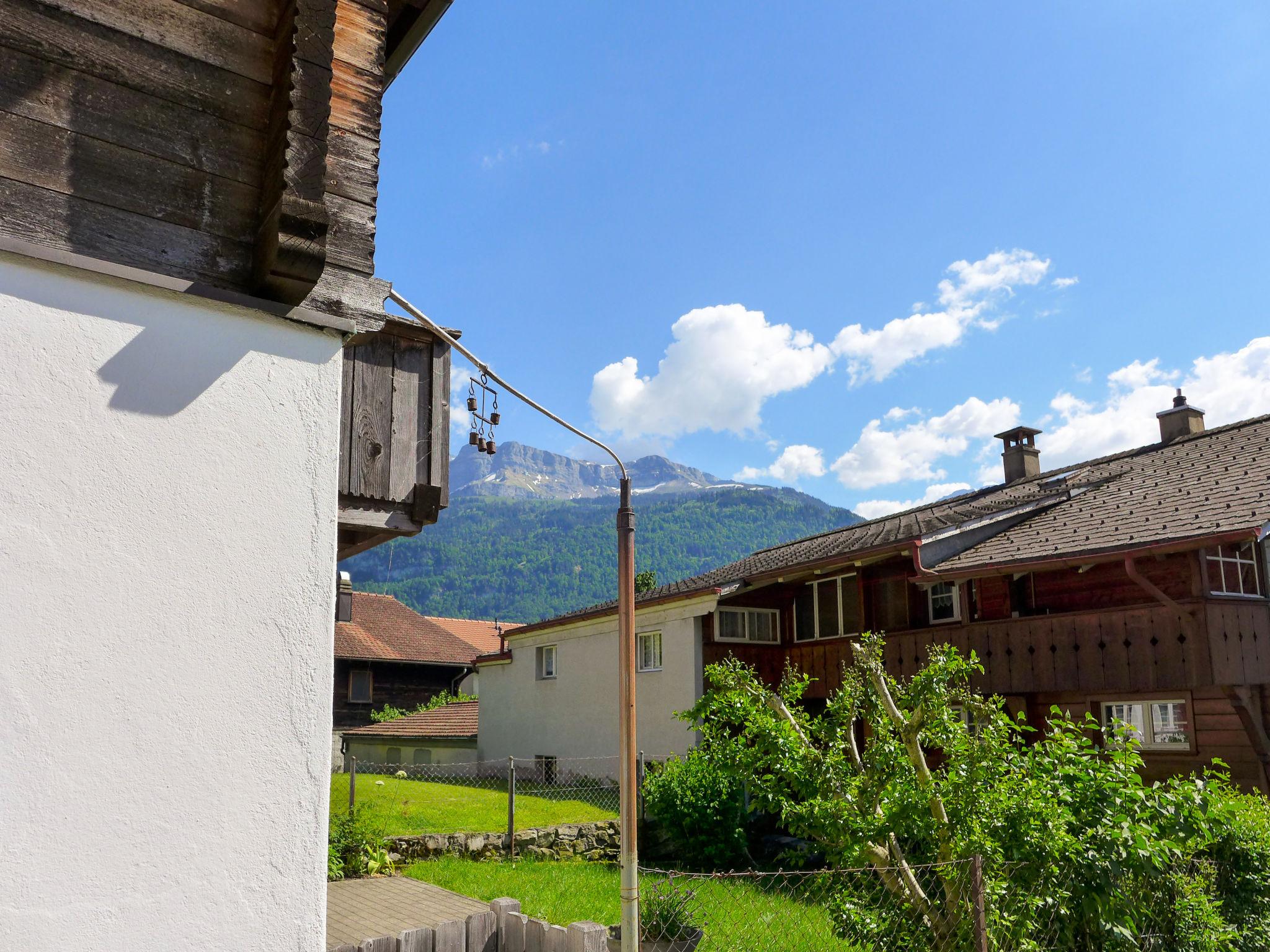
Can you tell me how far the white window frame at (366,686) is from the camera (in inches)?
1297

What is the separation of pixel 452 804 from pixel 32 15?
661 inches

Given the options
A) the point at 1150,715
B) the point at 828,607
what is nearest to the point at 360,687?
the point at 828,607

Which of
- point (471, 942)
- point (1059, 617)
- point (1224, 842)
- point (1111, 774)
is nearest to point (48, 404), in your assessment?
point (471, 942)

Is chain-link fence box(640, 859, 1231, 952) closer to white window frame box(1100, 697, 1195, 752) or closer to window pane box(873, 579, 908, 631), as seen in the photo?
white window frame box(1100, 697, 1195, 752)

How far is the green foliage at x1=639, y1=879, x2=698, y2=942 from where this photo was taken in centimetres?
873

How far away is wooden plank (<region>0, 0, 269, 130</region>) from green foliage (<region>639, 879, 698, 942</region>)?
23.1 ft

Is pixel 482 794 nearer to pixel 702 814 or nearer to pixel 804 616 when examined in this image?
pixel 702 814

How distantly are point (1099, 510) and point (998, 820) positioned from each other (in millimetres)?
13006

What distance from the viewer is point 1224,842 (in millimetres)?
7695

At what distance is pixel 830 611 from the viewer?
838 inches

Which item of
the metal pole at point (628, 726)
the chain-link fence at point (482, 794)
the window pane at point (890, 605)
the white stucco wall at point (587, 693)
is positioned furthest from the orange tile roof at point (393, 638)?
the metal pole at point (628, 726)

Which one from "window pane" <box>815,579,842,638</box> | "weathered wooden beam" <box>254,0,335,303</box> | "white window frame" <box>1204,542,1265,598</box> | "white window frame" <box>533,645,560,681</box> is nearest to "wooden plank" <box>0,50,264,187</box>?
"weathered wooden beam" <box>254,0,335,303</box>

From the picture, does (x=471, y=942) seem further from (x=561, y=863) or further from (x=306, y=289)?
(x=561, y=863)

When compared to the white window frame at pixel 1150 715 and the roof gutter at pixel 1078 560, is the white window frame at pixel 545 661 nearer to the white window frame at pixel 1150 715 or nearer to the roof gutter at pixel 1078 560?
the roof gutter at pixel 1078 560
